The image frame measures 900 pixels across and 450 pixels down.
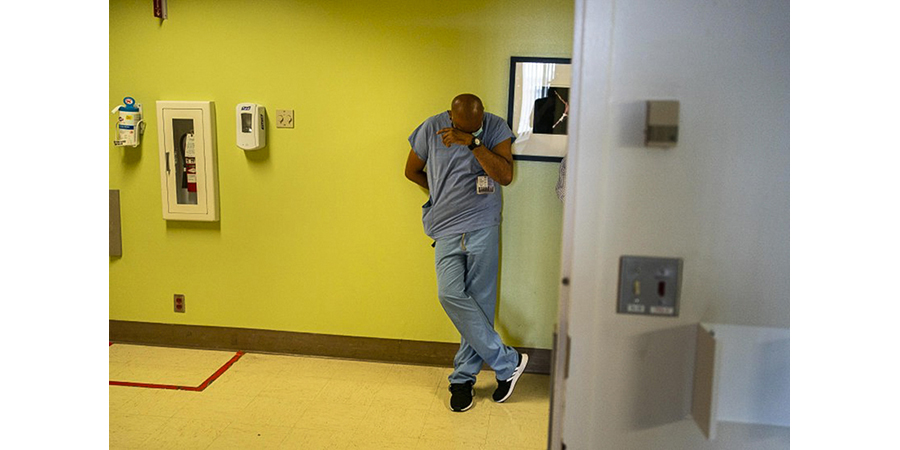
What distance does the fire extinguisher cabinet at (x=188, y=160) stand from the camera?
12.3ft

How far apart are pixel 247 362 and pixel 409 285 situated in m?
1.07

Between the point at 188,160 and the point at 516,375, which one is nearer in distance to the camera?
the point at 516,375

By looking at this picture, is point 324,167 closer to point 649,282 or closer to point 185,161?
point 185,161

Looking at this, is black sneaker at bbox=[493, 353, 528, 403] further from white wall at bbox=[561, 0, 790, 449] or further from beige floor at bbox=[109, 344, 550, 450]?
white wall at bbox=[561, 0, 790, 449]

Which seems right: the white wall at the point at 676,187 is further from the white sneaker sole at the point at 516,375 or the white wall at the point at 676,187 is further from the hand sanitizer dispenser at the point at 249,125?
the hand sanitizer dispenser at the point at 249,125

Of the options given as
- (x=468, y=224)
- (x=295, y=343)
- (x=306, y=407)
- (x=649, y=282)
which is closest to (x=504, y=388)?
(x=468, y=224)

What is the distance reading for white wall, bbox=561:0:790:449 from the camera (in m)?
1.21

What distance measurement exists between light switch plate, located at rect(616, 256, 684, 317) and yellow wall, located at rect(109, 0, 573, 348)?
91.9 inches

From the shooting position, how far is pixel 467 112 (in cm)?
312

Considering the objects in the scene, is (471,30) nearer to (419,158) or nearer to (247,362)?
(419,158)

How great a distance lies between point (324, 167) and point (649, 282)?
275cm

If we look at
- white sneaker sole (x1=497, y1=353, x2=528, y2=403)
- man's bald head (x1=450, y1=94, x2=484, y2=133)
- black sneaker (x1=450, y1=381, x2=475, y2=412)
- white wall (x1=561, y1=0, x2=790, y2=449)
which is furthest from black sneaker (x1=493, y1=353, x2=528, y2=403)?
white wall (x1=561, y1=0, x2=790, y2=449)

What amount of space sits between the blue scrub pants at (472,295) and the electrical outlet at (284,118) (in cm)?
117

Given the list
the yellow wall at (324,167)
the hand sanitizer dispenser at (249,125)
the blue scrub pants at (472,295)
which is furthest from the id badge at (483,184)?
the hand sanitizer dispenser at (249,125)
